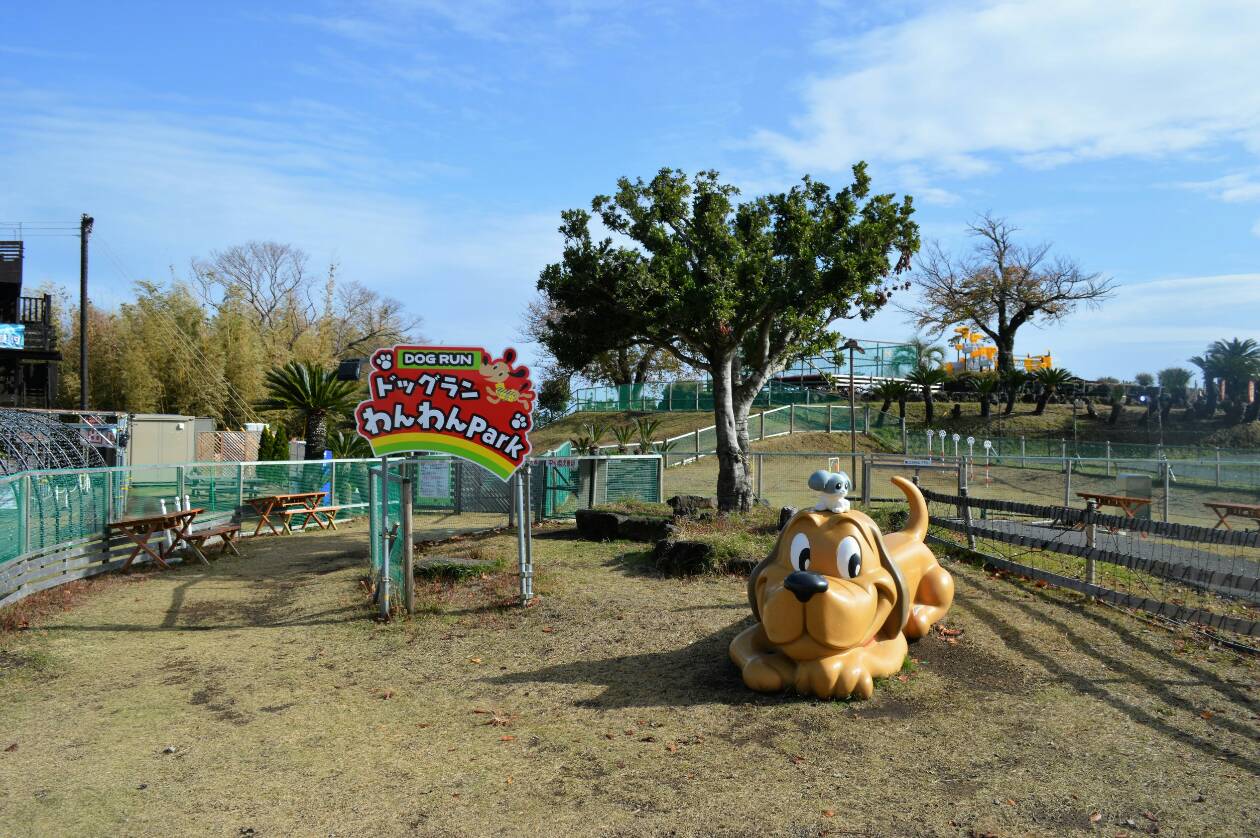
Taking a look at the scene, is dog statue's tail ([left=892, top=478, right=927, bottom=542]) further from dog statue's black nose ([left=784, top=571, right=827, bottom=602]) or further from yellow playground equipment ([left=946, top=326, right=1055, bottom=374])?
yellow playground equipment ([left=946, top=326, right=1055, bottom=374])

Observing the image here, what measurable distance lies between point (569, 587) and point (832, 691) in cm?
496

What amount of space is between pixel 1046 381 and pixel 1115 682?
123ft

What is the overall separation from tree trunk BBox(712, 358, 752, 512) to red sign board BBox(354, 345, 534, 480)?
6660 millimetres

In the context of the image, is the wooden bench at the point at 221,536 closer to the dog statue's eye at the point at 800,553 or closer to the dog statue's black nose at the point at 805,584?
the dog statue's eye at the point at 800,553

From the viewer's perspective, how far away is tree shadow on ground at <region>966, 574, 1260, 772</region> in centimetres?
586

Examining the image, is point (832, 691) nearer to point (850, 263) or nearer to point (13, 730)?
point (13, 730)

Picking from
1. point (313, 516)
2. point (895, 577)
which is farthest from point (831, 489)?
point (313, 516)

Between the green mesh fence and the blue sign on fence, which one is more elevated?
the blue sign on fence

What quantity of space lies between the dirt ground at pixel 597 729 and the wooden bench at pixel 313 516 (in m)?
7.39

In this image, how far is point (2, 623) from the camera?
31.1 feet

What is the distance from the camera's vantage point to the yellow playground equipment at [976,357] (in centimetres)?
5331

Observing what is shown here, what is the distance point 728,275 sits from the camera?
16.1 m

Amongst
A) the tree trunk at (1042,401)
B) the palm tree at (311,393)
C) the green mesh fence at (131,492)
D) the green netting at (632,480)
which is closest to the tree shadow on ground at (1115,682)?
the green netting at (632,480)

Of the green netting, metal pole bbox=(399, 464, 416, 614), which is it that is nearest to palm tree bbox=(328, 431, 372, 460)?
the green netting
